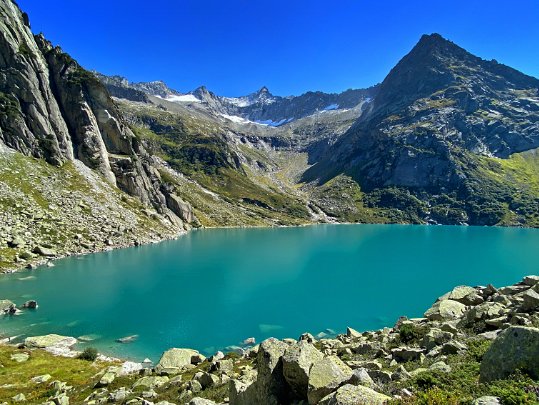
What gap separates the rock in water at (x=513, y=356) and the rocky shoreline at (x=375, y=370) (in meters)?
0.03

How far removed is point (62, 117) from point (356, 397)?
17155 cm

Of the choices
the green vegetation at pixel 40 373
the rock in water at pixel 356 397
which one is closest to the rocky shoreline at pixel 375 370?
the rock in water at pixel 356 397

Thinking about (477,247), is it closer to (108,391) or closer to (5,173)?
(108,391)

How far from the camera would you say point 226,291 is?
227 ft

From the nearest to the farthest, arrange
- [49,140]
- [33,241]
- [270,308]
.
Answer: [270,308] < [33,241] < [49,140]

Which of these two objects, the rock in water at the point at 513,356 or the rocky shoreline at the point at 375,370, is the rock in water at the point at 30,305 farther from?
the rock in water at the point at 513,356

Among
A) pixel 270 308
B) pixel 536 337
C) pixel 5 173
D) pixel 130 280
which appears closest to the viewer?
pixel 536 337

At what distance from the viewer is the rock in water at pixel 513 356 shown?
37.7 feet

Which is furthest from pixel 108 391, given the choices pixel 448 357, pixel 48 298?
pixel 48 298

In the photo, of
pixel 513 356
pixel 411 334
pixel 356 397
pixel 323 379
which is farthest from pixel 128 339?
pixel 513 356

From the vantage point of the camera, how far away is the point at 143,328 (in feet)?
161

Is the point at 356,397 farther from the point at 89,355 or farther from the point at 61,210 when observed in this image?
the point at 61,210

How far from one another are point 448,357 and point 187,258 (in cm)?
9221

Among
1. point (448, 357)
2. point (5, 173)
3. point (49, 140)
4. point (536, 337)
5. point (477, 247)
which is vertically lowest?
point (477, 247)
